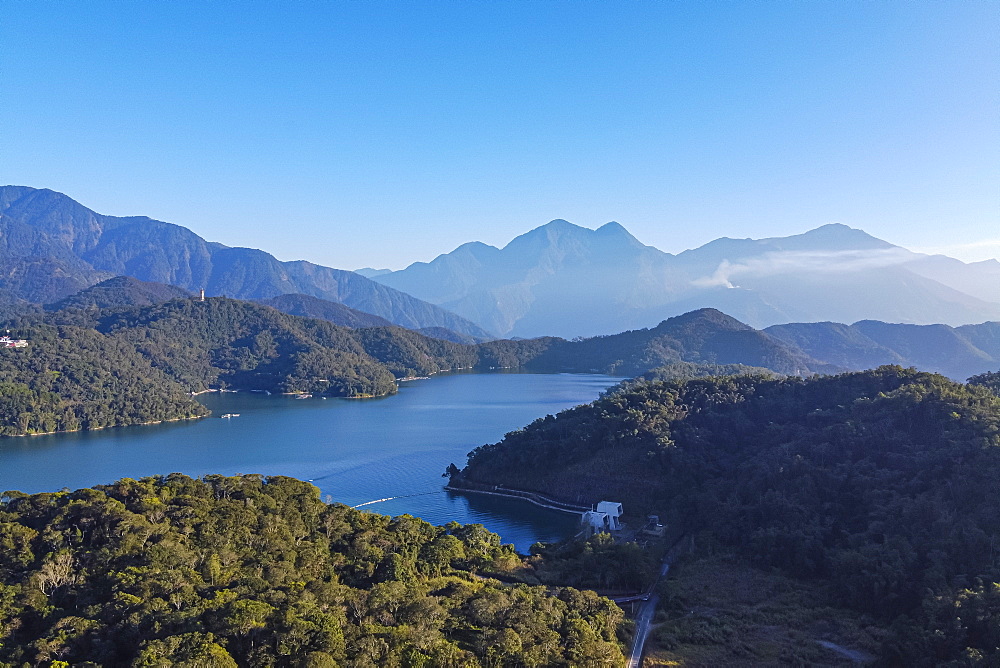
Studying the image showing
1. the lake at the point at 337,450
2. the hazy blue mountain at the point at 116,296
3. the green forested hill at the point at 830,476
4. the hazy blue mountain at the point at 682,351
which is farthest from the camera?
the hazy blue mountain at the point at 116,296

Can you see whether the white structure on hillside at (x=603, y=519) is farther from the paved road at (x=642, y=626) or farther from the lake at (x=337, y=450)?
the paved road at (x=642, y=626)

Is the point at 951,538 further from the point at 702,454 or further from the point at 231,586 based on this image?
the point at 231,586

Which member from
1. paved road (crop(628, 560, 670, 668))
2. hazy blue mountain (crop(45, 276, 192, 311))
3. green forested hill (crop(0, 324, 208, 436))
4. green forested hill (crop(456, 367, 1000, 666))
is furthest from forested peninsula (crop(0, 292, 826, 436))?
paved road (crop(628, 560, 670, 668))

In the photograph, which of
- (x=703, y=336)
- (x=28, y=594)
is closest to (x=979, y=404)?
(x=28, y=594)

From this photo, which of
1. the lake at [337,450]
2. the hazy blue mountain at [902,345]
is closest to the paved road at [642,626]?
the lake at [337,450]

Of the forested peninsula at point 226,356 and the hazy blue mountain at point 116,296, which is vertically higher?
the hazy blue mountain at point 116,296

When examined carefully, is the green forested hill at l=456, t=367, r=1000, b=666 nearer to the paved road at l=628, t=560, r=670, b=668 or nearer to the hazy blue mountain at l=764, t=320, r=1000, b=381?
the paved road at l=628, t=560, r=670, b=668
